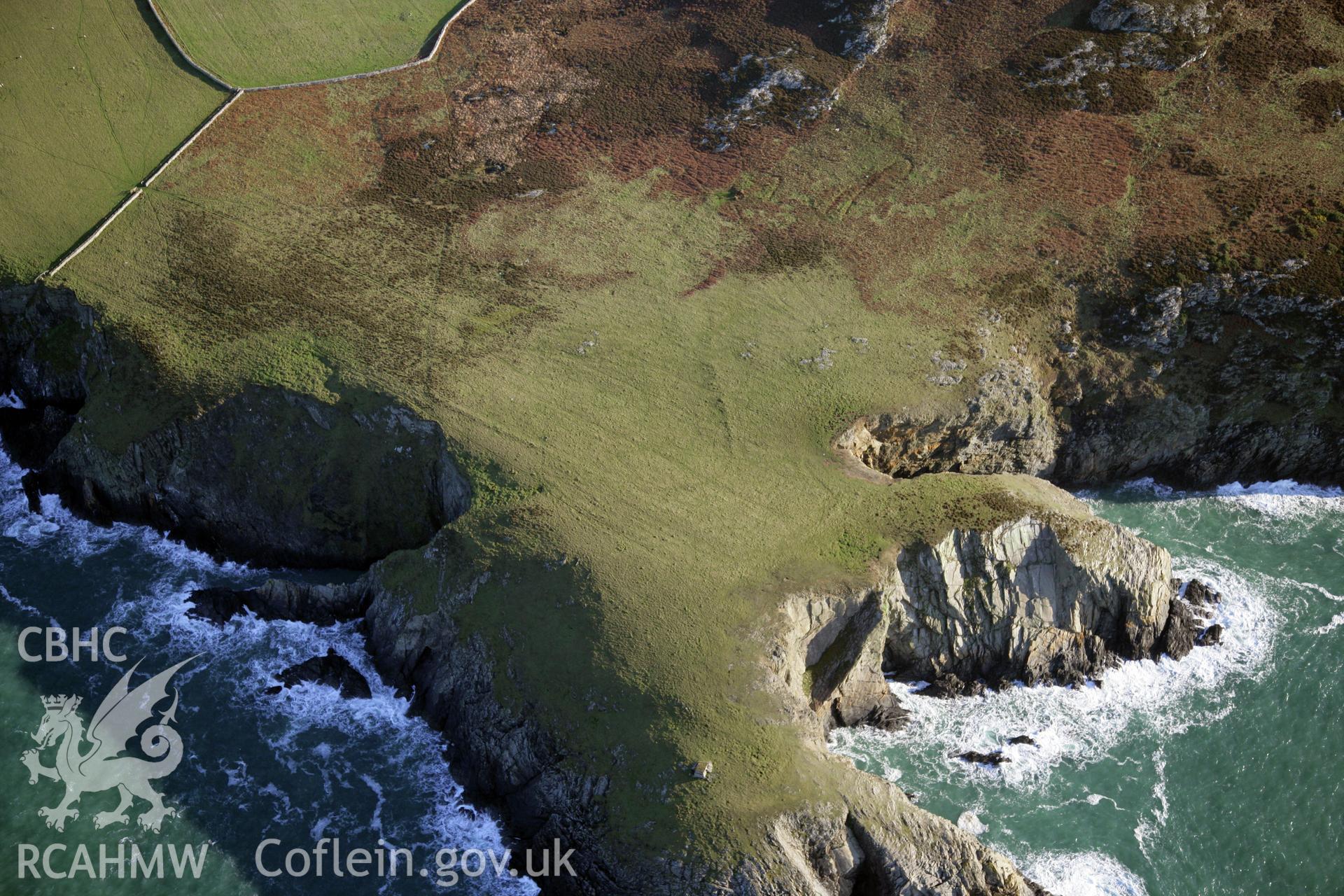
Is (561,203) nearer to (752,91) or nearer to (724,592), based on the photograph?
(752,91)

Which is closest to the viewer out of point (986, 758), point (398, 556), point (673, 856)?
point (673, 856)

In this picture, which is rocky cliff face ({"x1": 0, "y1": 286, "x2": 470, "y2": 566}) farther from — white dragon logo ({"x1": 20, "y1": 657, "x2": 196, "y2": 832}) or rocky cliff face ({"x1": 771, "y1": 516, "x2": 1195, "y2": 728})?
rocky cliff face ({"x1": 771, "y1": 516, "x2": 1195, "y2": 728})

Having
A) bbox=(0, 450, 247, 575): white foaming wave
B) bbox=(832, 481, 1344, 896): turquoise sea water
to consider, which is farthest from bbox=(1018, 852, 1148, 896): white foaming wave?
bbox=(0, 450, 247, 575): white foaming wave

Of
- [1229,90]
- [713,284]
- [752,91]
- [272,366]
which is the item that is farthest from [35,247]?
[1229,90]

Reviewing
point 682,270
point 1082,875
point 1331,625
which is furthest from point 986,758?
point 682,270

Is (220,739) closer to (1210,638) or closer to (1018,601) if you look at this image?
(1018,601)
